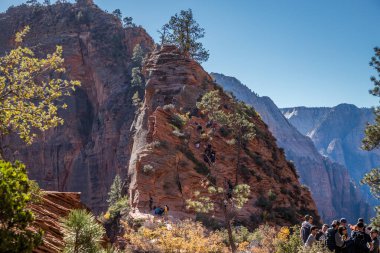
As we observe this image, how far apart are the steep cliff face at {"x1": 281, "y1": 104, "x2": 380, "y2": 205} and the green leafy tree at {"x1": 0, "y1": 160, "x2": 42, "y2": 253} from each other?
187 metres

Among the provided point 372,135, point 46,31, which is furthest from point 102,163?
point 372,135

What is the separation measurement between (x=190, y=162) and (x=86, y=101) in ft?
153

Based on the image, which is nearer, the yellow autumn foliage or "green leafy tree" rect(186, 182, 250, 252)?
the yellow autumn foliage

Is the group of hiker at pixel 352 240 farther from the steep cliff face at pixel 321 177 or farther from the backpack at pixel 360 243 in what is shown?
the steep cliff face at pixel 321 177

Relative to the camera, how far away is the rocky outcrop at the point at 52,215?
9675 mm

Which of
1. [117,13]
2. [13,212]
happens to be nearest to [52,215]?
[13,212]

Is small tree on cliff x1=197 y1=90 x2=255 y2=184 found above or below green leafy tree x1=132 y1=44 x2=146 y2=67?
below

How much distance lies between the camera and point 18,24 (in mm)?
80750

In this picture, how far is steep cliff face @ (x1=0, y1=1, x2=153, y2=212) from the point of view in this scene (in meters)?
63.3

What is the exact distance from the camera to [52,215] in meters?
11.1

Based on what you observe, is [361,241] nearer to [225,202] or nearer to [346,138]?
[225,202]

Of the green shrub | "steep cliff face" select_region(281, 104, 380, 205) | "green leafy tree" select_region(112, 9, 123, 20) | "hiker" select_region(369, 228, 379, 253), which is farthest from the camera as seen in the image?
"steep cliff face" select_region(281, 104, 380, 205)

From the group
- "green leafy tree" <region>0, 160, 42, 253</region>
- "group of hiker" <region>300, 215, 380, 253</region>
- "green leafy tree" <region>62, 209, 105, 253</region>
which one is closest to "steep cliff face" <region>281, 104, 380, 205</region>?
"group of hiker" <region>300, 215, 380, 253</region>

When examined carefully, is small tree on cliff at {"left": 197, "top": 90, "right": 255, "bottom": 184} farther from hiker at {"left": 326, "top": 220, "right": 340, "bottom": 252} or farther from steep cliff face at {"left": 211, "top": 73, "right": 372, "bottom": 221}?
steep cliff face at {"left": 211, "top": 73, "right": 372, "bottom": 221}
